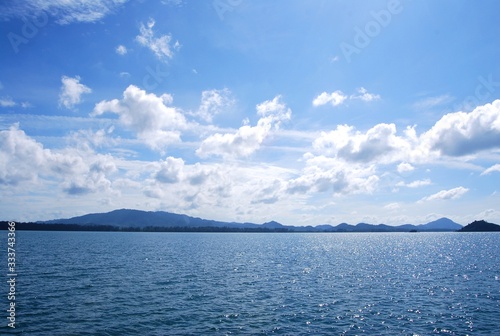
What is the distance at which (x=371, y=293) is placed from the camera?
5638cm

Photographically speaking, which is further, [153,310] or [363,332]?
[153,310]

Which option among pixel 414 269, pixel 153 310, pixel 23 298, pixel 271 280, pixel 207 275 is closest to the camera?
pixel 153 310

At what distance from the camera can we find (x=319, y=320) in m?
40.4

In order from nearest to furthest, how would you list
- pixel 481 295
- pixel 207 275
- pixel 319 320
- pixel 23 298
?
pixel 319 320, pixel 23 298, pixel 481 295, pixel 207 275

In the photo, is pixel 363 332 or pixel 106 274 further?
pixel 106 274

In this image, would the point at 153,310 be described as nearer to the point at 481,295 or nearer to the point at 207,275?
the point at 207,275

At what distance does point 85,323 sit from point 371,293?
144 feet

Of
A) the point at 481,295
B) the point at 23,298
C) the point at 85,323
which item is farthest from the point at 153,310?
the point at 481,295

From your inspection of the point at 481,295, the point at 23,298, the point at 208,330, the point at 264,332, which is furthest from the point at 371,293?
the point at 23,298

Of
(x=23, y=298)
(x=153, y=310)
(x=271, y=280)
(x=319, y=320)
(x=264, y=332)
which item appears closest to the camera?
(x=264, y=332)

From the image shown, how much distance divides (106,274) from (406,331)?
59.5 metres

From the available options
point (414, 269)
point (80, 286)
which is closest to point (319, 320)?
point (80, 286)

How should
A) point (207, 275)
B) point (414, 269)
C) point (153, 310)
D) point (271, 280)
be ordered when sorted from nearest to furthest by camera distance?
point (153, 310) < point (271, 280) < point (207, 275) < point (414, 269)

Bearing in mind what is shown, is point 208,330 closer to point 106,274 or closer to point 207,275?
point 207,275
